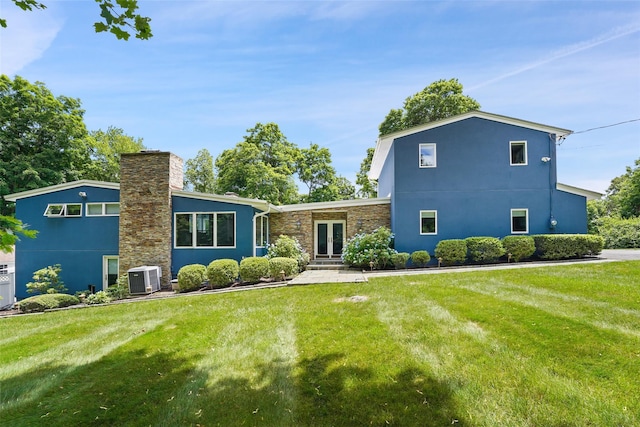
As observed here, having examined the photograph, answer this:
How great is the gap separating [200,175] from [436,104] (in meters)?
24.3

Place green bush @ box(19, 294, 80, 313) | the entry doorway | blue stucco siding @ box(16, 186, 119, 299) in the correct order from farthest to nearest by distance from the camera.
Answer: the entry doorway → blue stucco siding @ box(16, 186, 119, 299) → green bush @ box(19, 294, 80, 313)

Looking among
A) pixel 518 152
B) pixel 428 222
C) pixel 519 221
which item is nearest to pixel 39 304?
pixel 428 222

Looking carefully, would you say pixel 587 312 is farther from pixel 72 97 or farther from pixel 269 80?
pixel 72 97

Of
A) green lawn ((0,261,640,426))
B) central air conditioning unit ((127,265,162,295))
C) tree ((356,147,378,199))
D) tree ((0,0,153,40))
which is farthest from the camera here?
tree ((356,147,378,199))

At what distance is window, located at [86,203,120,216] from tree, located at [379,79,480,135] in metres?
21.3

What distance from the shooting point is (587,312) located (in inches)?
215

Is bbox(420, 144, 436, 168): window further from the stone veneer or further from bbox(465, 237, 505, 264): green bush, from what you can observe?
bbox(465, 237, 505, 264): green bush

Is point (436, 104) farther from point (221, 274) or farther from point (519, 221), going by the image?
point (221, 274)

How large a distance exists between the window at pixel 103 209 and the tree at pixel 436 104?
2129cm

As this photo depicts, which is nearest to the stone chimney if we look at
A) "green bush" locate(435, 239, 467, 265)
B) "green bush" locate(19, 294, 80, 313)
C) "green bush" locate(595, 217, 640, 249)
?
"green bush" locate(19, 294, 80, 313)

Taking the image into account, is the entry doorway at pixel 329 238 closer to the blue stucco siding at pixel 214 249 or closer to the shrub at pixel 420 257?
the shrub at pixel 420 257

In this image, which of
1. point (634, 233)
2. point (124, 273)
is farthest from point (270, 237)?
point (634, 233)

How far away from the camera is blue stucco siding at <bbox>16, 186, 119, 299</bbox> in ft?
44.6

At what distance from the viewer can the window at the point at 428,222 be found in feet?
46.5
